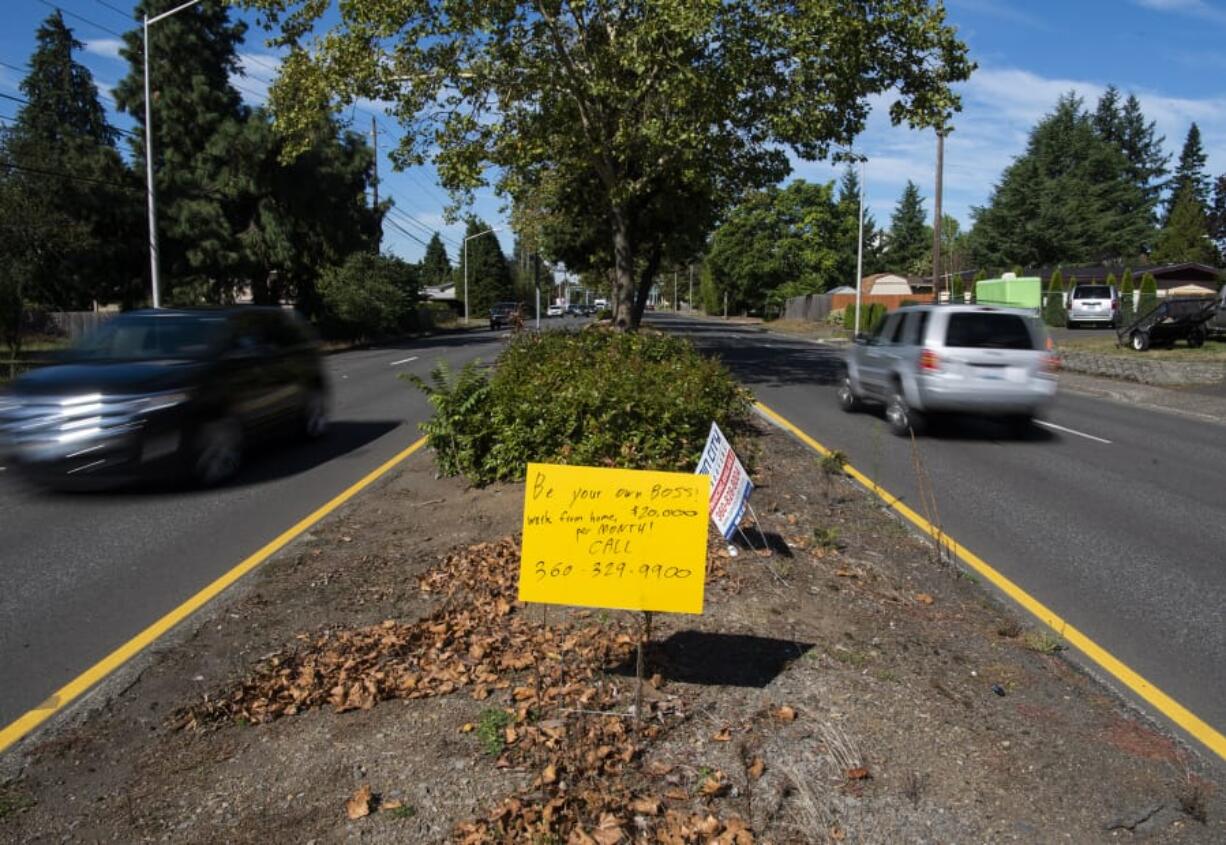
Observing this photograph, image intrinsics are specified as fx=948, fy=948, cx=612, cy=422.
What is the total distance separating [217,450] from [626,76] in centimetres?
1235

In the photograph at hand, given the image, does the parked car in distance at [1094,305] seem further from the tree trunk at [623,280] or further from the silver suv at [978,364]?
the silver suv at [978,364]

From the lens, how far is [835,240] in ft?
268

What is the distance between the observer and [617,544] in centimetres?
380

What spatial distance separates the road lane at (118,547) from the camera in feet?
16.1

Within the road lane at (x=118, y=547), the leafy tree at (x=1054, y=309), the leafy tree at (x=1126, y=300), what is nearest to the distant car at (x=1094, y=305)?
the leafy tree at (x=1126, y=300)

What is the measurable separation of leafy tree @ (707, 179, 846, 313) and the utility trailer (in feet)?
169

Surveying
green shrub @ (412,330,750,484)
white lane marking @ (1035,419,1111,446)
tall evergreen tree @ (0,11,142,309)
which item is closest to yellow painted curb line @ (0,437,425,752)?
green shrub @ (412,330,750,484)

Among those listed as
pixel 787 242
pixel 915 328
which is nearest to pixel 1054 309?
pixel 915 328

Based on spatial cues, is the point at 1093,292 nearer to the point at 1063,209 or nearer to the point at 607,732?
the point at 1063,209

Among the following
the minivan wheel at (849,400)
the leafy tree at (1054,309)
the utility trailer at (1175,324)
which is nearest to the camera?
the minivan wheel at (849,400)

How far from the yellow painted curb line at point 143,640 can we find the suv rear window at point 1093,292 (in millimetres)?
38540

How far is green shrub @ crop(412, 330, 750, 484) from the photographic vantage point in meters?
7.17

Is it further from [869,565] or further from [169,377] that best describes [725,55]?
[869,565]

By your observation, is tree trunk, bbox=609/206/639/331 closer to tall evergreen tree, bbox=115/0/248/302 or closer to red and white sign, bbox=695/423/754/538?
red and white sign, bbox=695/423/754/538
